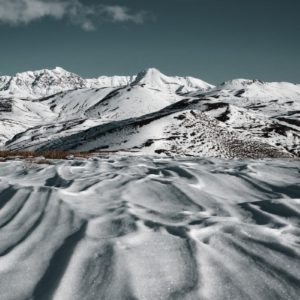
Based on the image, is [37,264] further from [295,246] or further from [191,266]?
[295,246]

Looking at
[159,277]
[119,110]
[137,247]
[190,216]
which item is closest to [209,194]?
[190,216]

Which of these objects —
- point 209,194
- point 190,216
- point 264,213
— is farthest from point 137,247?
point 209,194

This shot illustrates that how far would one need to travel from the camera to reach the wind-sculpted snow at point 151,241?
3.21 m

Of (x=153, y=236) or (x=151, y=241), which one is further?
(x=153, y=236)

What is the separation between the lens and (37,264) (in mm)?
3734

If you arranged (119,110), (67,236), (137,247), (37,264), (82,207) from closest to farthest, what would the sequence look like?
(37,264), (137,247), (67,236), (82,207), (119,110)

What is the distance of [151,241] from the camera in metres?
4.21

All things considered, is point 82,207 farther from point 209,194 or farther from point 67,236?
point 209,194

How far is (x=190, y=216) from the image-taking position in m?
5.12

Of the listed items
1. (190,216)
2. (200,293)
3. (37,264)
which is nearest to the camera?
(200,293)

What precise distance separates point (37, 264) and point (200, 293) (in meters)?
1.72

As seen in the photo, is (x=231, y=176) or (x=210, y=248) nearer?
(x=210, y=248)

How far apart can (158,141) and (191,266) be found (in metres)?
49.4

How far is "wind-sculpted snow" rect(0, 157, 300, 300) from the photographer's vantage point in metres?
3.21
